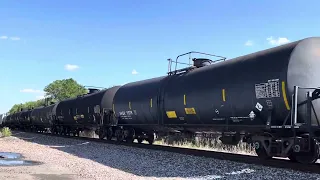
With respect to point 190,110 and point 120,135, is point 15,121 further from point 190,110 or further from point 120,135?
point 190,110

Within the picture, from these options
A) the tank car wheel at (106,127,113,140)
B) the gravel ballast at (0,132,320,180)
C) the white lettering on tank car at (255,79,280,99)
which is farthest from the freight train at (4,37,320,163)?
the tank car wheel at (106,127,113,140)

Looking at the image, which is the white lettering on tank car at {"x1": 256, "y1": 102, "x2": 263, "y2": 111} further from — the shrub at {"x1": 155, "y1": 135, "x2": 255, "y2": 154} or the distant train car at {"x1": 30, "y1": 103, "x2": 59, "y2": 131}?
the distant train car at {"x1": 30, "y1": 103, "x2": 59, "y2": 131}

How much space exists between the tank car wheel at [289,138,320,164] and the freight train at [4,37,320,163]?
2cm

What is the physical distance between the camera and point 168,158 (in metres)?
12.4

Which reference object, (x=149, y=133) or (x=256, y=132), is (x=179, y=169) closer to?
(x=256, y=132)

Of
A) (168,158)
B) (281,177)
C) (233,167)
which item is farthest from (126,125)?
(281,177)

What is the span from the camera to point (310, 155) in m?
9.36

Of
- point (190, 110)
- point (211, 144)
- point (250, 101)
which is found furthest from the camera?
point (211, 144)

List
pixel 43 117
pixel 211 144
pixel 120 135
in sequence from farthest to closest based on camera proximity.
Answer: pixel 43 117 < pixel 120 135 < pixel 211 144

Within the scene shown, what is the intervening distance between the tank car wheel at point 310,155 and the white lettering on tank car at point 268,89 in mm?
1536

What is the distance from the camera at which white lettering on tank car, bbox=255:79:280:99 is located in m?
9.40

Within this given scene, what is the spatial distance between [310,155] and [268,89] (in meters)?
2.07

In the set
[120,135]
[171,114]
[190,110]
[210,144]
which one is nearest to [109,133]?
[120,135]

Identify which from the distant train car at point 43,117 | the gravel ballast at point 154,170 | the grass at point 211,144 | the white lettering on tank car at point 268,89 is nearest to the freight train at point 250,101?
the white lettering on tank car at point 268,89
